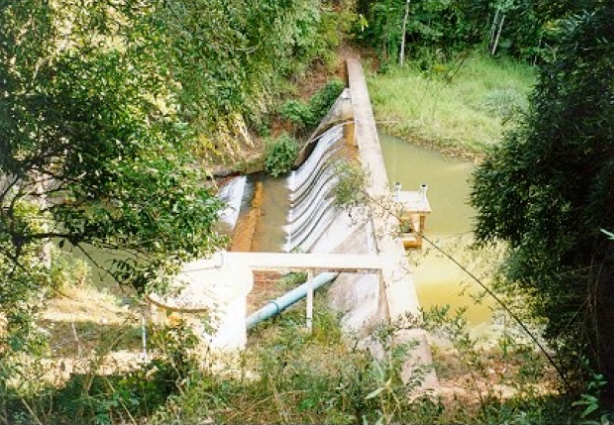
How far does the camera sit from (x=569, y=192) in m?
3.24

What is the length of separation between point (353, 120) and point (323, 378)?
696 cm

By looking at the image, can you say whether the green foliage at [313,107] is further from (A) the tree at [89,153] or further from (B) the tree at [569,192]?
(A) the tree at [89,153]

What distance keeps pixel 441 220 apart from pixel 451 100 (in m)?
2.68

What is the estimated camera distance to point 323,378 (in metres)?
2.97

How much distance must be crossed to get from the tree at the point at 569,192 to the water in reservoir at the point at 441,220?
1.36 m

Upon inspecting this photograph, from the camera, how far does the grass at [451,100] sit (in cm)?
958

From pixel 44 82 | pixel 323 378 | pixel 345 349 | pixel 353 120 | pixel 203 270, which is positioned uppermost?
pixel 353 120

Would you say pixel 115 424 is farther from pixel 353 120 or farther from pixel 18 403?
pixel 353 120

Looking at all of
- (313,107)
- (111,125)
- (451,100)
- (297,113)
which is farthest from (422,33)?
(111,125)

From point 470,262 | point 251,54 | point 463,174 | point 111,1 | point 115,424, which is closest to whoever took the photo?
point 115,424

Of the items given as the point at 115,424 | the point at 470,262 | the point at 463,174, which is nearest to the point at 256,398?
the point at 115,424

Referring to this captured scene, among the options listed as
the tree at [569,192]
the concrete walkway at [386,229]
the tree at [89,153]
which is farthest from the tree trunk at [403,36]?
the tree at [89,153]

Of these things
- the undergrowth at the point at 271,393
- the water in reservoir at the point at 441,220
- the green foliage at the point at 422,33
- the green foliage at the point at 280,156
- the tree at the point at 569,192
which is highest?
the green foliage at the point at 422,33

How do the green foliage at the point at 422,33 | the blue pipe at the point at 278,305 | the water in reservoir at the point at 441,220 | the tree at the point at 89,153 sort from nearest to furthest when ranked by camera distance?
1. the tree at the point at 89,153
2. the blue pipe at the point at 278,305
3. the water in reservoir at the point at 441,220
4. the green foliage at the point at 422,33
